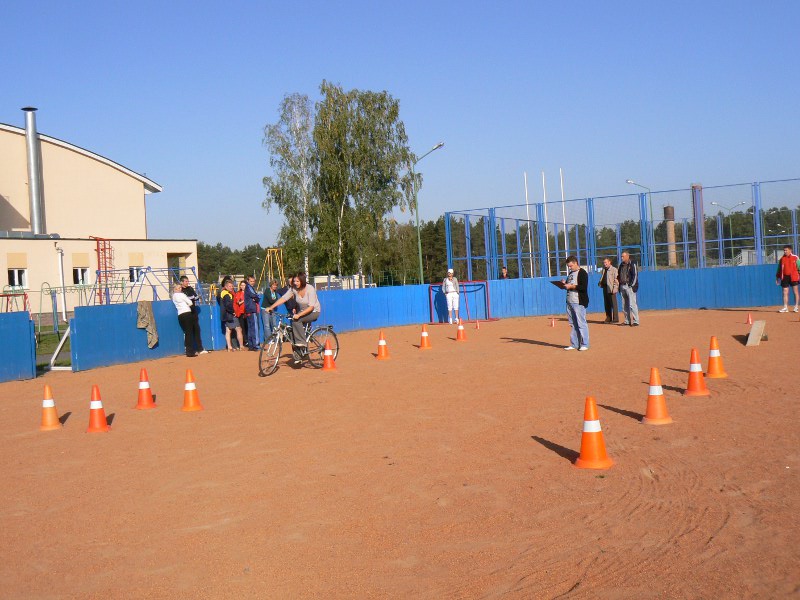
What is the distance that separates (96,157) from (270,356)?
39.8 m

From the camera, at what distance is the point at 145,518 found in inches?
250

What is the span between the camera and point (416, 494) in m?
6.62

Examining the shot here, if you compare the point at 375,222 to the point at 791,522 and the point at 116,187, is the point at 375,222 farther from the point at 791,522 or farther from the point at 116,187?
the point at 791,522

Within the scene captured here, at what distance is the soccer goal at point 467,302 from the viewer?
29.5 m

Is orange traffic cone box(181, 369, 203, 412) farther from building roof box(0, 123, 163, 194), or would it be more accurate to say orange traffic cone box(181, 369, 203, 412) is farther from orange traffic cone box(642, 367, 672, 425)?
building roof box(0, 123, 163, 194)

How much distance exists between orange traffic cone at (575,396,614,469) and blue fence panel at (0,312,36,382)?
43.1 ft

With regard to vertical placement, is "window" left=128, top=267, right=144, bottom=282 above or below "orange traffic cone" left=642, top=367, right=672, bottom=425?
above

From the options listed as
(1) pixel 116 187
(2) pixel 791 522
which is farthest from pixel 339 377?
(1) pixel 116 187

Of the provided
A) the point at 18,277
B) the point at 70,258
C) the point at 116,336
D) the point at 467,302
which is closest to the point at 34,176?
the point at 70,258

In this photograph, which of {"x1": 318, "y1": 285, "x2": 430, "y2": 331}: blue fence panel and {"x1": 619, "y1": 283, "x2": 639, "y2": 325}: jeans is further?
{"x1": 318, "y1": 285, "x2": 430, "y2": 331}: blue fence panel

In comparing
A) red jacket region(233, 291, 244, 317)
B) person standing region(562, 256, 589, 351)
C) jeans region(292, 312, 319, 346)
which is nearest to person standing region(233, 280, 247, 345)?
red jacket region(233, 291, 244, 317)

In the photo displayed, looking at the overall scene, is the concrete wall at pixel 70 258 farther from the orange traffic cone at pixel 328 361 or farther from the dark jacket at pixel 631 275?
the orange traffic cone at pixel 328 361

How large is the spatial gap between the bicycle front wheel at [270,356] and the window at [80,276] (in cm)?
3049

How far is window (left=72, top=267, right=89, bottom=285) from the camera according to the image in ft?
139
